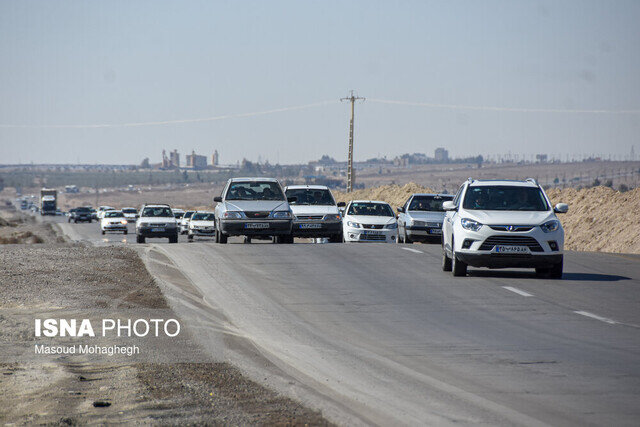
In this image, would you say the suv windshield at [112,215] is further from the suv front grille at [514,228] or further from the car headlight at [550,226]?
the car headlight at [550,226]

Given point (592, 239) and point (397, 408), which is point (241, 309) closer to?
point (397, 408)

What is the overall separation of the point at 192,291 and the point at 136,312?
263 centimetres

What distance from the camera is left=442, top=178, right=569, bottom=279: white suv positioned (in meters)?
16.4

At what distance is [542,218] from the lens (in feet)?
55.0

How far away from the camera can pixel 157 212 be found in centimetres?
4266

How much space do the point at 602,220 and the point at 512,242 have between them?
27.2 m

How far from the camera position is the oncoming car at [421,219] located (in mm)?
29703

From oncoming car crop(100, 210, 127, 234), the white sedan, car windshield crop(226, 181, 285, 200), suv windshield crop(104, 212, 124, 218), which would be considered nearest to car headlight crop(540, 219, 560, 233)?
car windshield crop(226, 181, 285, 200)

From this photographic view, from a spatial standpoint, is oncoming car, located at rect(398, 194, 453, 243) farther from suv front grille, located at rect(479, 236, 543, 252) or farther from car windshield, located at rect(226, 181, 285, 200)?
suv front grille, located at rect(479, 236, 543, 252)

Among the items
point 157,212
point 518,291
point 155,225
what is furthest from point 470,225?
point 157,212

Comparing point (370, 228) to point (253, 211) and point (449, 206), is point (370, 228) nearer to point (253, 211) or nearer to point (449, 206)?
point (253, 211)

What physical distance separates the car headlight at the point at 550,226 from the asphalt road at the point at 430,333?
39.2 inches

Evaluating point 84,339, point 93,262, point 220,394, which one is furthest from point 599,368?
point 93,262

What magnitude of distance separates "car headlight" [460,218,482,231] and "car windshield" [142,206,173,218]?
27.5 meters
